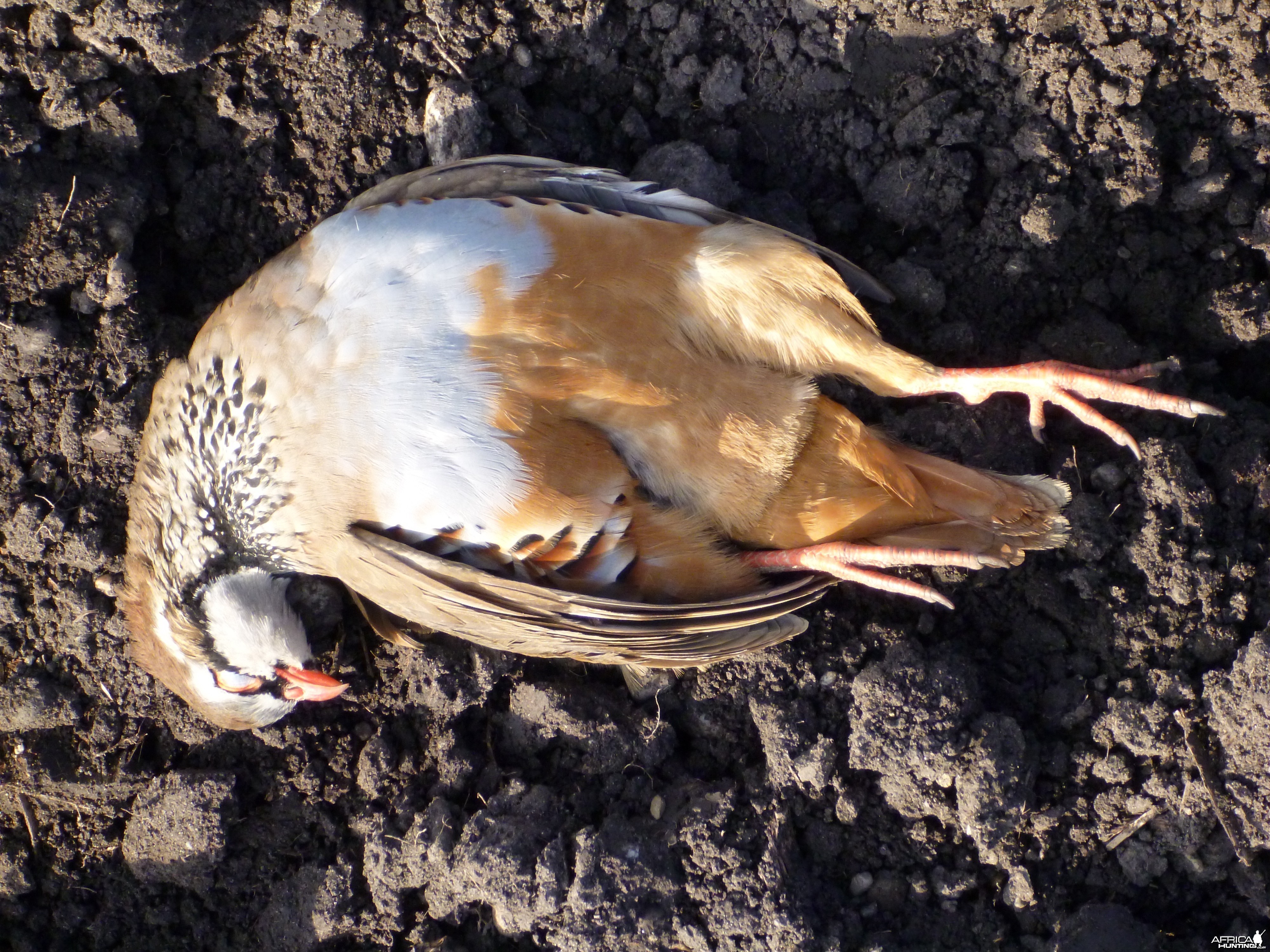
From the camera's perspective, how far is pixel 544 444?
8.64 feet

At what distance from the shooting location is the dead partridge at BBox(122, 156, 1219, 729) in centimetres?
262

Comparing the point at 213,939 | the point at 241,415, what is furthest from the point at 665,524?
the point at 213,939

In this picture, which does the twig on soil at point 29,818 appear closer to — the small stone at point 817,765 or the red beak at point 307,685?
the red beak at point 307,685

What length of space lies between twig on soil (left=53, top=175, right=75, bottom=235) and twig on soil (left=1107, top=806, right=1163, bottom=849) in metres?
4.15

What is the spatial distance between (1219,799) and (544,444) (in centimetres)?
243

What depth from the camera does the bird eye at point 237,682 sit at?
10.3 feet

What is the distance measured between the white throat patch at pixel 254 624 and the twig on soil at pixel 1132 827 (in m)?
2.76

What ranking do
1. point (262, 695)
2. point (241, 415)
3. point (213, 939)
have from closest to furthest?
point (241, 415), point (262, 695), point (213, 939)

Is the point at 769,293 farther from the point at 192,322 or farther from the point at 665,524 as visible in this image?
the point at 192,322

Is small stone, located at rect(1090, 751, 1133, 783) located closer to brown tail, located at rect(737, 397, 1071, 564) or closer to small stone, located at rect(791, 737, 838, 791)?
brown tail, located at rect(737, 397, 1071, 564)

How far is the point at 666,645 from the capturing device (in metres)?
2.89

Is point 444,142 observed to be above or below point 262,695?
above

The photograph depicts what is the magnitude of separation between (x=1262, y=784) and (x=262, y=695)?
325cm

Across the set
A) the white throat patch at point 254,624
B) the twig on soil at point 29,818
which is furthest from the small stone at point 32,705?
the white throat patch at point 254,624
